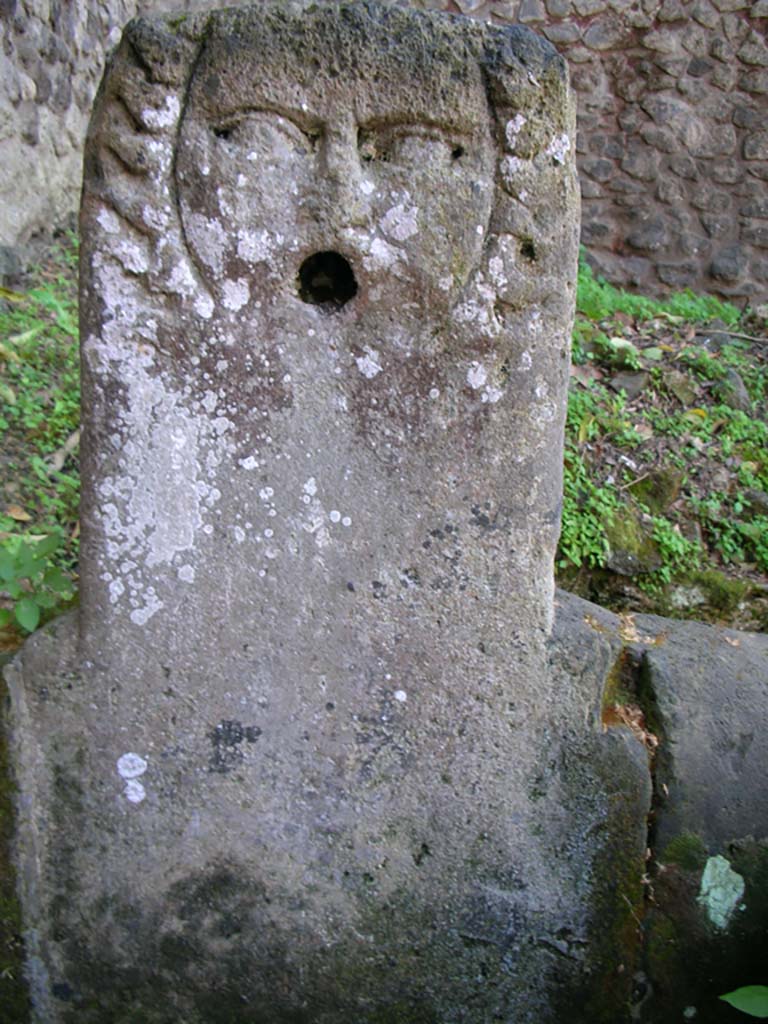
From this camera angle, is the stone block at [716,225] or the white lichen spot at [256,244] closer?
the white lichen spot at [256,244]

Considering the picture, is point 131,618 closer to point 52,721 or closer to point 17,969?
point 52,721

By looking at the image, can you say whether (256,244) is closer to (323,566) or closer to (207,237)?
(207,237)

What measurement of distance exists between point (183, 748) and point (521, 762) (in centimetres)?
60

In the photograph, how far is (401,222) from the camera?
1.47 meters

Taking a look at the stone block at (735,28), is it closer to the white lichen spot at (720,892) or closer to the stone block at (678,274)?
the stone block at (678,274)

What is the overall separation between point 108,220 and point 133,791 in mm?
940

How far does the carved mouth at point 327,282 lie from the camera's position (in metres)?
1.53

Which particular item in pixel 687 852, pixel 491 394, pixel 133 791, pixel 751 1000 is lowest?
pixel 751 1000

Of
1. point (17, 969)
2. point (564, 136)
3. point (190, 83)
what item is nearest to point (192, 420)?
point (190, 83)

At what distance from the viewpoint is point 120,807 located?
1.57m

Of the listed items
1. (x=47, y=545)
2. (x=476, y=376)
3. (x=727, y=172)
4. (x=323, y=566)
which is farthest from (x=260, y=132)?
(x=727, y=172)

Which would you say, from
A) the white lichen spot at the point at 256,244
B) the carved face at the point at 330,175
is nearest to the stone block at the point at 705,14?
the carved face at the point at 330,175

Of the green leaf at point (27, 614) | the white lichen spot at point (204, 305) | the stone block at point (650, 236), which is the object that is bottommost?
the green leaf at point (27, 614)

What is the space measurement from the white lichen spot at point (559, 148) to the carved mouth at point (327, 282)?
1.23 feet
